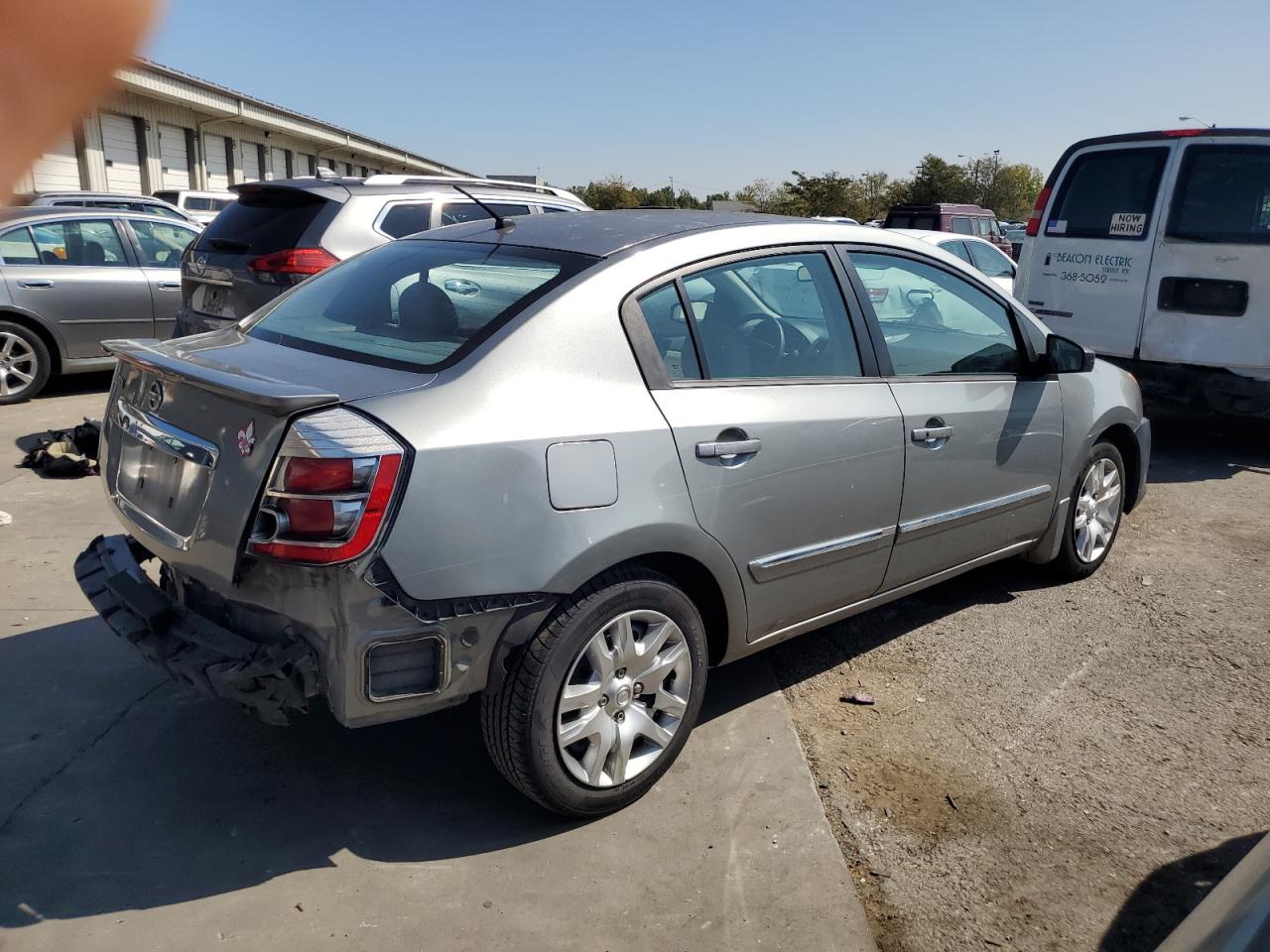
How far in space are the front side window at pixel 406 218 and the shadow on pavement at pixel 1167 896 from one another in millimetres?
5539

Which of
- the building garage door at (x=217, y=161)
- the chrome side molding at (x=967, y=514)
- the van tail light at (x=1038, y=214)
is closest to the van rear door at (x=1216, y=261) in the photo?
the van tail light at (x=1038, y=214)

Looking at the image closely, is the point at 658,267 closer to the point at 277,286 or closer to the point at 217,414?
the point at 217,414

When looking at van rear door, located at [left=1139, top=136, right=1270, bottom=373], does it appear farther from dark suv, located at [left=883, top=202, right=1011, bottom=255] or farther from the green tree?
the green tree

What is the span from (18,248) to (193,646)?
7201 mm

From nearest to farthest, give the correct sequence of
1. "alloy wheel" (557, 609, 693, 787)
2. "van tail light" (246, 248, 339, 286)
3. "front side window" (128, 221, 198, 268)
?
"alloy wheel" (557, 609, 693, 787) → "van tail light" (246, 248, 339, 286) → "front side window" (128, 221, 198, 268)

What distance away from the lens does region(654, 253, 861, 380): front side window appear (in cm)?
349

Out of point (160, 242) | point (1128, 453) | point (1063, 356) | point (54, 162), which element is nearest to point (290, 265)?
point (160, 242)

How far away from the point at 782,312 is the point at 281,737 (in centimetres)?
227

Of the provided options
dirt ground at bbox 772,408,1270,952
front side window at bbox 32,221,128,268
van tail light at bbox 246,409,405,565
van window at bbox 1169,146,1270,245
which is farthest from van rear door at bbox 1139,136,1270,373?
front side window at bbox 32,221,128,268

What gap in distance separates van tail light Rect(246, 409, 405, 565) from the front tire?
578mm

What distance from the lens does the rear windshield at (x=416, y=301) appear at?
10.4 feet

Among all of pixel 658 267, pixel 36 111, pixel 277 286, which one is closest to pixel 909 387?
pixel 658 267

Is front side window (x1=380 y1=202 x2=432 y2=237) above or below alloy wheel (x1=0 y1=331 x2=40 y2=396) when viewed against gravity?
above

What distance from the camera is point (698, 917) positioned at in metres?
2.80
